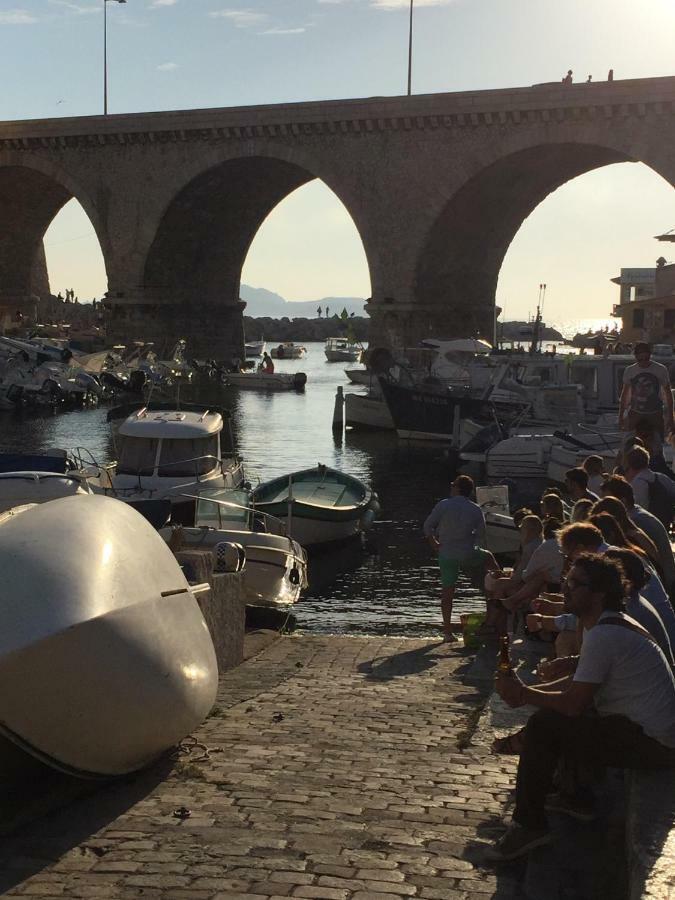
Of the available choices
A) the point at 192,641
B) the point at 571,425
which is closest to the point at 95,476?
the point at 571,425

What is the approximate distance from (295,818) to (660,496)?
663 cm

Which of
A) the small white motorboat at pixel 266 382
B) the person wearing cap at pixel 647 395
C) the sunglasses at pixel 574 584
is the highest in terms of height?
the person wearing cap at pixel 647 395

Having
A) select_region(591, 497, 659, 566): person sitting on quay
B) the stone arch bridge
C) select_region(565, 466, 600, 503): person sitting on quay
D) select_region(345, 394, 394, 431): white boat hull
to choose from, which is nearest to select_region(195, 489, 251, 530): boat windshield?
select_region(565, 466, 600, 503): person sitting on quay

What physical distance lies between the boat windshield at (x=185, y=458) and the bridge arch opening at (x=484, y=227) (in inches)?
1084

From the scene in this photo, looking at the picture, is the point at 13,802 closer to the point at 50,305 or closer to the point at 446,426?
the point at 446,426

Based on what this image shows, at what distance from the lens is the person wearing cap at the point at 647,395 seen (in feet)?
49.6

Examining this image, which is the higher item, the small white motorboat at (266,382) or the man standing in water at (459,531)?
the man standing in water at (459,531)

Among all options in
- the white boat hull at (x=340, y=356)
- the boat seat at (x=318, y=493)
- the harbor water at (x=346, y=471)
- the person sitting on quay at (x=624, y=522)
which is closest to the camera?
the person sitting on quay at (x=624, y=522)

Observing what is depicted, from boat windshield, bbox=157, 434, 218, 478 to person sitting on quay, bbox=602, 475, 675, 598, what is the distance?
11969mm

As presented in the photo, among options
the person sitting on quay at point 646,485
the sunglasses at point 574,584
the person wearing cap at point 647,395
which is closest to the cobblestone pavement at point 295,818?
the sunglasses at point 574,584

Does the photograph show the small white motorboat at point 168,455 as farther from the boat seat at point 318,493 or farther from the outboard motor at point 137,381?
the outboard motor at point 137,381

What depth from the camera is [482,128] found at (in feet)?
153

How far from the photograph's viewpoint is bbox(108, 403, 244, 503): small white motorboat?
819 inches

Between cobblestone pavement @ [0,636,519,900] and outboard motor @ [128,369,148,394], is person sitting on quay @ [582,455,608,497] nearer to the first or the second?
cobblestone pavement @ [0,636,519,900]
